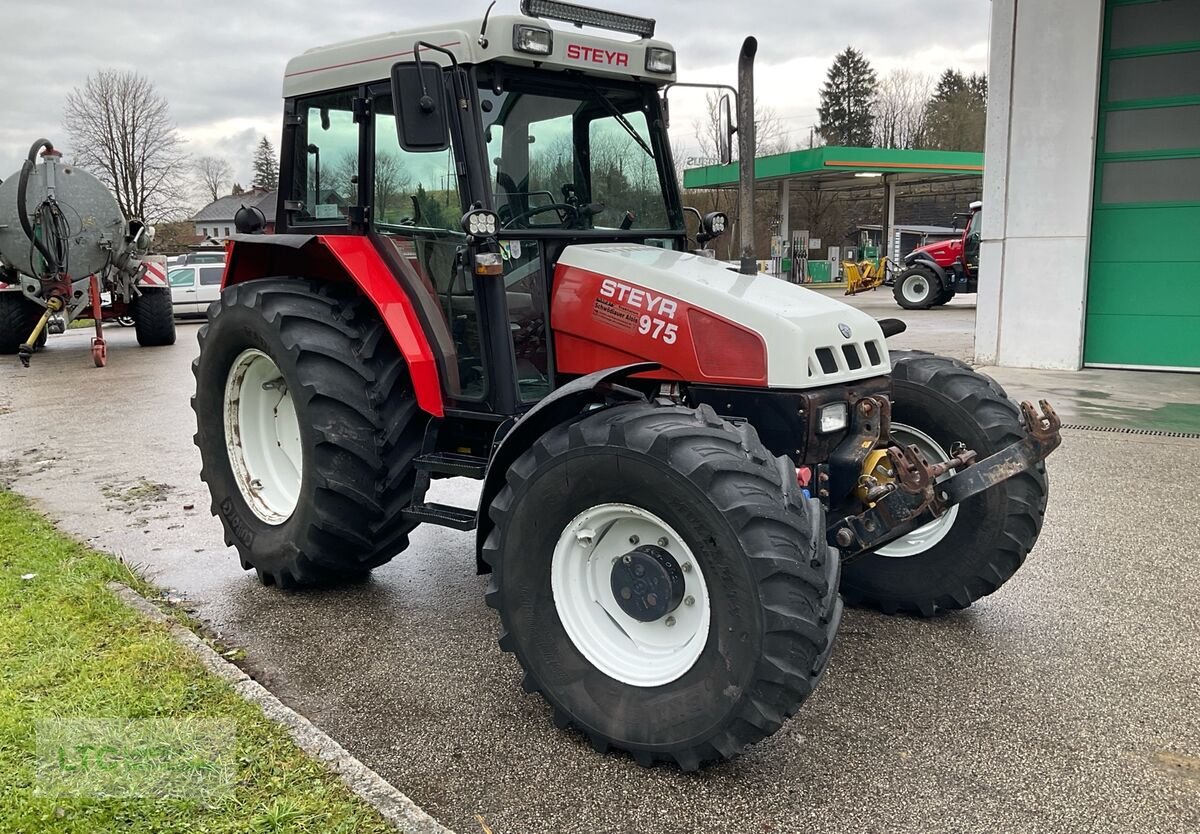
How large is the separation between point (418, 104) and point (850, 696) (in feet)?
8.79

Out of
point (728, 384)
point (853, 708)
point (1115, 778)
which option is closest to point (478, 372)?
point (728, 384)

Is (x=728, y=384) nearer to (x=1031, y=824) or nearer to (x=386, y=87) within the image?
(x=1031, y=824)

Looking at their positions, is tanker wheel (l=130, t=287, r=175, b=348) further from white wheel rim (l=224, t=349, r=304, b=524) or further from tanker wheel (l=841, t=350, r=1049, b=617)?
tanker wheel (l=841, t=350, r=1049, b=617)

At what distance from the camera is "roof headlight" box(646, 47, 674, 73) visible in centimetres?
430

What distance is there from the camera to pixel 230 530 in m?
4.88

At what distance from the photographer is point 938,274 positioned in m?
22.5

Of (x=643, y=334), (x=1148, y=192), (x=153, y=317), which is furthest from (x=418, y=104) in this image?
(x=153, y=317)

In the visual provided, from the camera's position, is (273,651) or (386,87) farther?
(386,87)

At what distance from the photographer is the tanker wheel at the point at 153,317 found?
626 inches

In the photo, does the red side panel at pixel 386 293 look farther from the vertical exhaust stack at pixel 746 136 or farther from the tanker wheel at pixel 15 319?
the tanker wheel at pixel 15 319

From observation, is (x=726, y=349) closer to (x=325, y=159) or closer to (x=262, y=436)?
(x=325, y=159)

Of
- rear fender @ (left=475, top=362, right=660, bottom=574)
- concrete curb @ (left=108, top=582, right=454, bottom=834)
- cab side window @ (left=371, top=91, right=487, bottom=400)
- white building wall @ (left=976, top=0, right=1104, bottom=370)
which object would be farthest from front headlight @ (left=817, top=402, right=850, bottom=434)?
white building wall @ (left=976, top=0, right=1104, bottom=370)

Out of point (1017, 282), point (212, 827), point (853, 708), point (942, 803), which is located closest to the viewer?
point (212, 827)

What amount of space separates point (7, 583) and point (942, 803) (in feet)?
13.8
